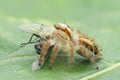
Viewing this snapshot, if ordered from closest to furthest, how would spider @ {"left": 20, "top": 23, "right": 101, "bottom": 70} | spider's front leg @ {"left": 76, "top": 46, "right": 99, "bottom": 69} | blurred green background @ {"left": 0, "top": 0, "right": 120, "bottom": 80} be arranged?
1. blurred green background @ {"left": 0, "top": 0, "right": 120, "bottom": 80}
2. spider @ {"left": 20, "top": 23, "right": 101, "bottom": 70}
3. spider's front leg @ {"left": 76, "top": 46, "right": 99, "bottom": 69}

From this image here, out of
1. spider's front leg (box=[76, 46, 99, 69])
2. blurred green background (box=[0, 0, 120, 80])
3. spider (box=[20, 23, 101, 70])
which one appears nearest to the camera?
blurred green background (box=[0, 0, 120, 80])

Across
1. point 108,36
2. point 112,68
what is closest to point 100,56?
point 112,68

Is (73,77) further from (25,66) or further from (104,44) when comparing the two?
(104,44)

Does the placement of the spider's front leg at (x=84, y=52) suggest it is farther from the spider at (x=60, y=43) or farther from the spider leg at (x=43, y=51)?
the spider leg at (x=43, y=51)

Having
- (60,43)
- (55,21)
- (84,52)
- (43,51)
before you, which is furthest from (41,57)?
(55,21)

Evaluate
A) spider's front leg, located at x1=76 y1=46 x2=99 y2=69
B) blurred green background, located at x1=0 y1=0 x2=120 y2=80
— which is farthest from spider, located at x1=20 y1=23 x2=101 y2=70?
Answer: blurred green background, located at x1=0 y1=0 x2=120 y2=80

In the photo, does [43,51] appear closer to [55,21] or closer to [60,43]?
[60,43]

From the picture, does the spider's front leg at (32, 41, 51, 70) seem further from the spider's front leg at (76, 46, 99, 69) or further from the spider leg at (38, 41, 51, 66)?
the spider's front leg at (76, 46, 99, 69)
